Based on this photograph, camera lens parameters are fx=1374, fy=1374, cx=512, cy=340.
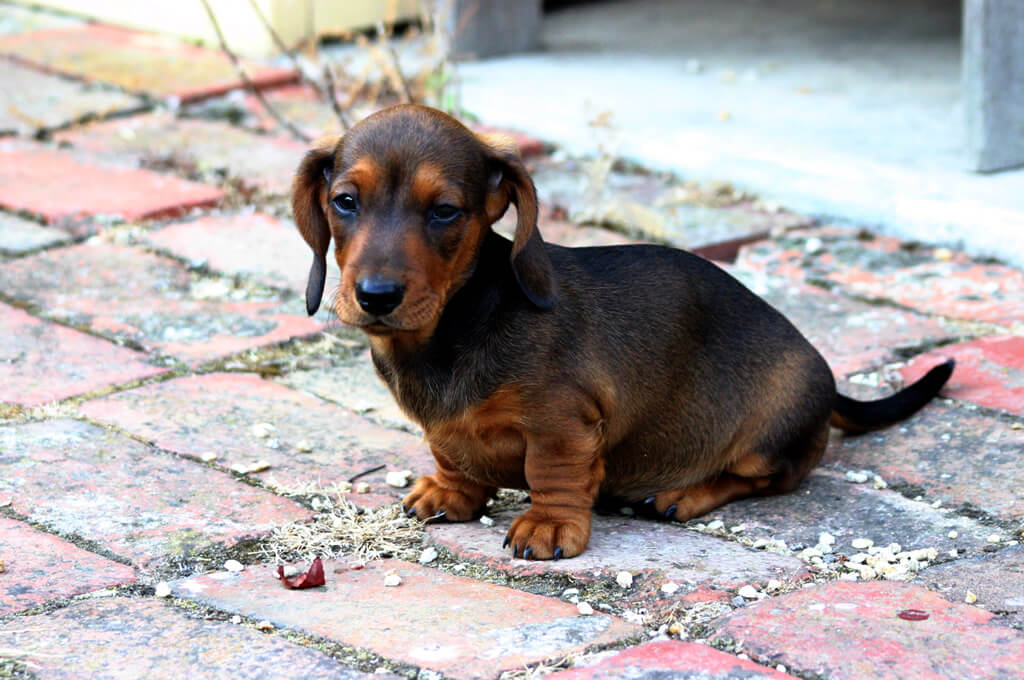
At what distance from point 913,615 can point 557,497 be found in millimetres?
829

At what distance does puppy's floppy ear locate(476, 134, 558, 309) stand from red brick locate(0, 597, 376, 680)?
0.95 meters

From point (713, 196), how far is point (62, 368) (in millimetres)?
2745

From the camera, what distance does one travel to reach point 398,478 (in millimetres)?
3471

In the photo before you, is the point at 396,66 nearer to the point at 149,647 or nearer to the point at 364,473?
the point at 364,473

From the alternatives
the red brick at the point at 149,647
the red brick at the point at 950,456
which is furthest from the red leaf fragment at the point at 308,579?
the red brick at the point at 950,456

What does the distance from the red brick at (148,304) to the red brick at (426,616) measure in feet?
4.85

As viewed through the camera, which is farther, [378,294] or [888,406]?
[888,406]

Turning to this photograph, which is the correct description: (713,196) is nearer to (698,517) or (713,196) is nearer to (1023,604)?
(698,517)

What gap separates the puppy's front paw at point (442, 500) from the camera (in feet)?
10.7

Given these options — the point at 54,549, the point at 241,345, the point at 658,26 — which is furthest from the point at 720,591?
the point at 658,26

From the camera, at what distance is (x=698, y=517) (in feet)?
10.9

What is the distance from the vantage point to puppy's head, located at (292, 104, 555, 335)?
2.78 m

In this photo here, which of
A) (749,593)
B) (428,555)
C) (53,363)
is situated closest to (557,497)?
(428,555)

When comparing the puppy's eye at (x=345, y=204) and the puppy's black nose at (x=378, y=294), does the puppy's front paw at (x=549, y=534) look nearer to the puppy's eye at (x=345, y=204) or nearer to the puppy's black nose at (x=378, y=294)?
the puppy's black nose at (x=378, y=294)
